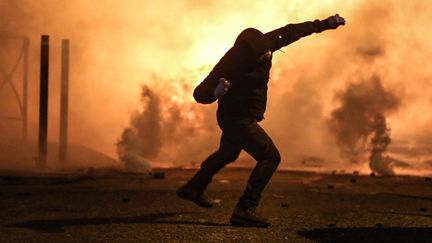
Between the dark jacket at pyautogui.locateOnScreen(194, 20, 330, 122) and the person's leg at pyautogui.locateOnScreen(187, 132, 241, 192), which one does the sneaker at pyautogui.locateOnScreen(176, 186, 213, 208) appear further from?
the dark jacket at pyautogui.locateOnScreen(194, 20, 330, 122)

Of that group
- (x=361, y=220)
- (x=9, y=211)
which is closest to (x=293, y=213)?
(x=361, y=220)

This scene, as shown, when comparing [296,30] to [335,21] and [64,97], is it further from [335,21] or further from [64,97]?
[64,97]

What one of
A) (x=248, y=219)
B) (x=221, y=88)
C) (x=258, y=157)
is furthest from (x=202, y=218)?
(x=221, y=88)

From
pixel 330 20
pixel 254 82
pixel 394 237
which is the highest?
pixel 330 20

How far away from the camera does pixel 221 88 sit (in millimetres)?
6352

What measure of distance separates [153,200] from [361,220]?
2884 mm

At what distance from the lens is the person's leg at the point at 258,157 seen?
6.68 metres

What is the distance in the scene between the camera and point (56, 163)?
2409cm

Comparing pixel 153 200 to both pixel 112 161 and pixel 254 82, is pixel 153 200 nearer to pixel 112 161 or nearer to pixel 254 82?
pixel 254 82

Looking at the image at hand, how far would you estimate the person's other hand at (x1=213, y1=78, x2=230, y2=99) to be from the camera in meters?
6.35

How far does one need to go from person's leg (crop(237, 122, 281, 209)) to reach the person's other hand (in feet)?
1.62

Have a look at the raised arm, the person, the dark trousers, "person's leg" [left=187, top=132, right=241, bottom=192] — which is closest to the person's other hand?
the person

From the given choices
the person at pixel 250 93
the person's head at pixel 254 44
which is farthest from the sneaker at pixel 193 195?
the person's head at pixel 254 44

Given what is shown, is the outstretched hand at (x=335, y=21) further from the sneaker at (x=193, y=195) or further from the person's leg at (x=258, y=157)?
the sneaker at (x=193, y=195)
